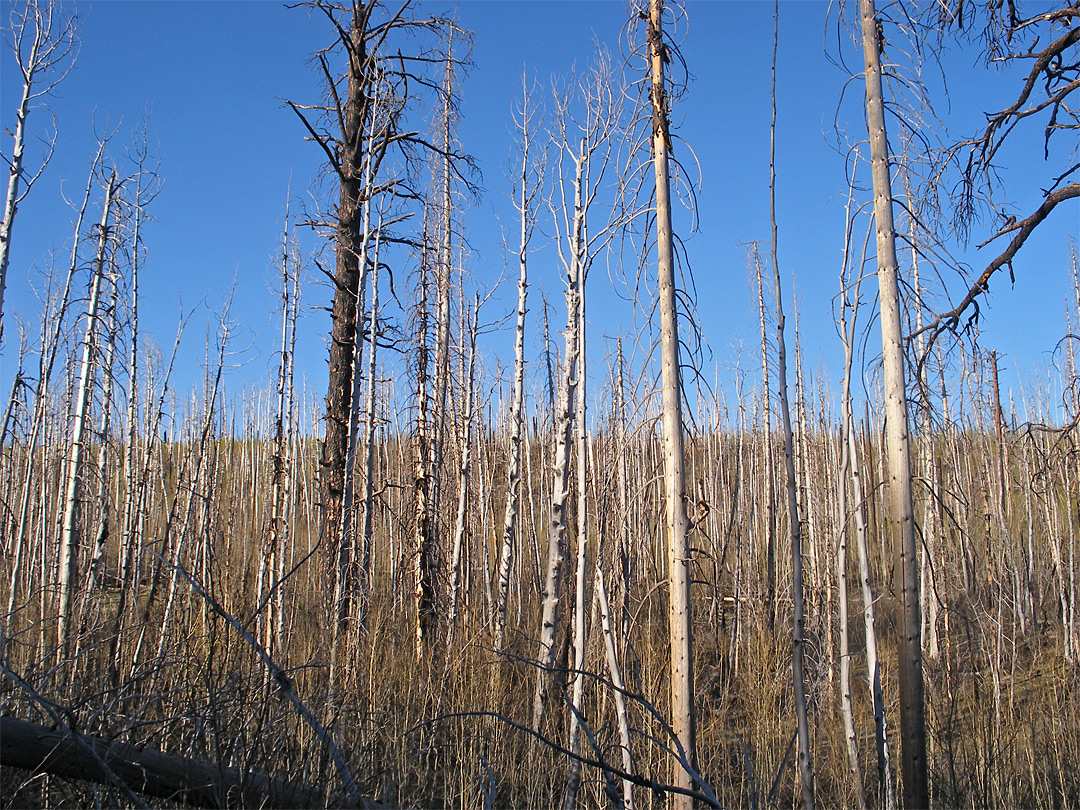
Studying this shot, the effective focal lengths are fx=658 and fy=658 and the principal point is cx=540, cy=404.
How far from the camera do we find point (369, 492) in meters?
6.54

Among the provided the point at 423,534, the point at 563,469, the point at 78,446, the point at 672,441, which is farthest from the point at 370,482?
the point at 672,441

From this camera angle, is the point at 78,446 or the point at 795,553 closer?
the point at 795,553

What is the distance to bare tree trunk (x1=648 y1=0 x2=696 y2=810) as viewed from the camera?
3.24 m

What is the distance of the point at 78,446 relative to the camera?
279 inches

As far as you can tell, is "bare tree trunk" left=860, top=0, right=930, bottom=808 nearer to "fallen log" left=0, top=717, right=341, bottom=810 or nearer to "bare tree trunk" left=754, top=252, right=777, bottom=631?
"fallen log" left=0, top=717, right=341, bottom=810

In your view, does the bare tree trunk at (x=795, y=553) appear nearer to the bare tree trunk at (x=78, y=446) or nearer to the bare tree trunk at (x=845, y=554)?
the bare tree trunk at (x=845, y=554)

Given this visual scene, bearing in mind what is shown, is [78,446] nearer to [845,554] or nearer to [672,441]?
[672,441]

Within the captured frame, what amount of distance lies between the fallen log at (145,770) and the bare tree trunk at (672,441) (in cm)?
176

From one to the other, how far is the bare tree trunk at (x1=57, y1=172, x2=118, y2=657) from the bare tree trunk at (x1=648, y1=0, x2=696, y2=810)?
19.2 feet

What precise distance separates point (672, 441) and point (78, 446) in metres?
6.73

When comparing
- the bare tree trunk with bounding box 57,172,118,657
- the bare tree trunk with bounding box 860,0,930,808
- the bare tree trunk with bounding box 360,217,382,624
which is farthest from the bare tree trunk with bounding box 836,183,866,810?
the bare tree trunk with bounding box 57,172,118,657

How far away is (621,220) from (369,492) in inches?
153

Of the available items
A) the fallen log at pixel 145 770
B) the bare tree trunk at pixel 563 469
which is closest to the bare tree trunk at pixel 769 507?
the bare tree trunk at pixel 563 469

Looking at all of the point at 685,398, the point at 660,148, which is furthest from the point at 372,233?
the point at 685,398
